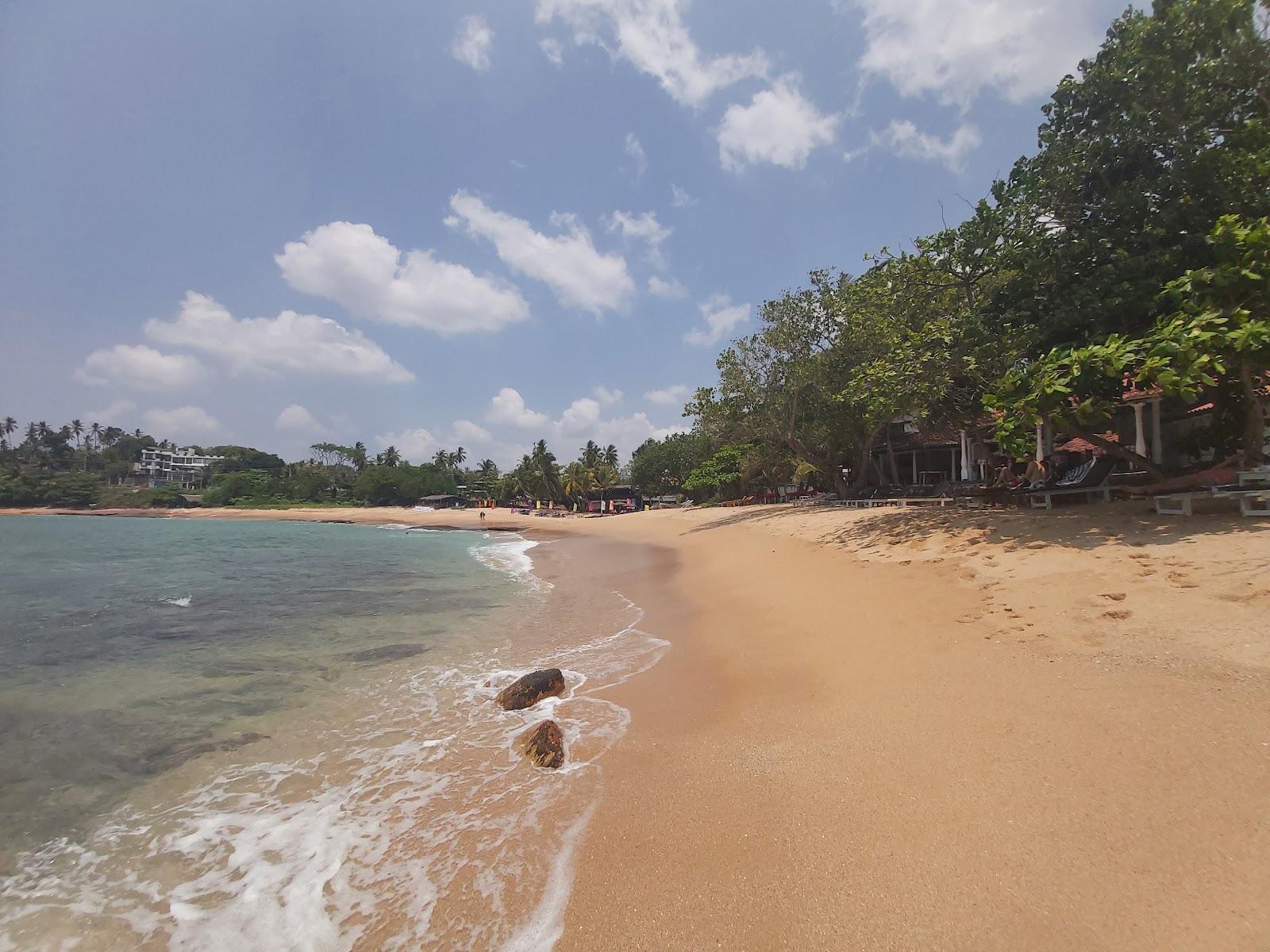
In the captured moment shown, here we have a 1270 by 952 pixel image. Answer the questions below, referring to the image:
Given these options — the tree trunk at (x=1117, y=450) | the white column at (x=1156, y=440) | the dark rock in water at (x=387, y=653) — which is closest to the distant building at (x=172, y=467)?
the dark rock in water at (x=387, y=653)

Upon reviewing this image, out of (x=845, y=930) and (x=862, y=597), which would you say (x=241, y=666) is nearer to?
(x=845, y=930)

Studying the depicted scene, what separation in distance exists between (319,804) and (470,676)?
10.0ft

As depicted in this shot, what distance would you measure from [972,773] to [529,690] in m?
4.49

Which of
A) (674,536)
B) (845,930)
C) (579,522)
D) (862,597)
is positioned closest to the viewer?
(845,930)

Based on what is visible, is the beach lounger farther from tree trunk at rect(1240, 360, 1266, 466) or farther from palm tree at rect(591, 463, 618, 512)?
palm tree at rect(591, 463, 618, 512)

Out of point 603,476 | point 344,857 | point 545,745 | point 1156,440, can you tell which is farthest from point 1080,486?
point 603,476

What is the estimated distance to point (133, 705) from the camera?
6.51m

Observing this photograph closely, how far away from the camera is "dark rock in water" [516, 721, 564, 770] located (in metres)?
4.85

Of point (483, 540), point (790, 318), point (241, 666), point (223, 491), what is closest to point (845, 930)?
point (241, 666)

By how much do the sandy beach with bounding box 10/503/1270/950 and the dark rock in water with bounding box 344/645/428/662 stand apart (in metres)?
3.89

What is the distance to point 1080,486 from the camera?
13617 mm

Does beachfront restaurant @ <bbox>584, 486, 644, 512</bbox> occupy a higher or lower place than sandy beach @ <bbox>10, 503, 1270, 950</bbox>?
higher

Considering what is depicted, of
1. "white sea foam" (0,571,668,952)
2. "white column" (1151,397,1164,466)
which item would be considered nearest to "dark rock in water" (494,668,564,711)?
"white sea foam" (0,571,668,952)

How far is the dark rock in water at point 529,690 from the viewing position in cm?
627
